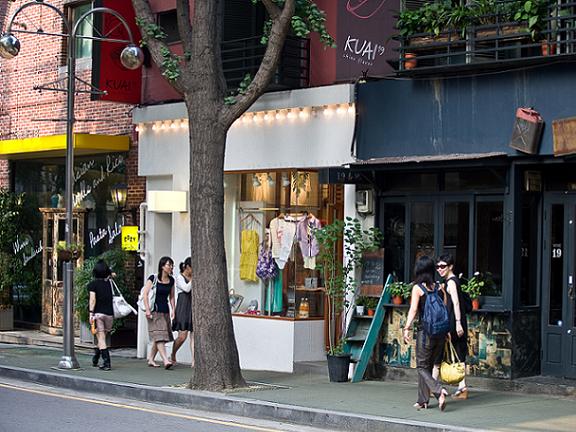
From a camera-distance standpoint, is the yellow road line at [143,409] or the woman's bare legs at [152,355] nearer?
the yellow road line at [143,409]

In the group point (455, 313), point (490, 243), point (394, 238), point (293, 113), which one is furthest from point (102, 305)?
point (455, 313)

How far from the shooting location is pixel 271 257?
19.3 metres

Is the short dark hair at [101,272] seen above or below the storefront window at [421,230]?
below

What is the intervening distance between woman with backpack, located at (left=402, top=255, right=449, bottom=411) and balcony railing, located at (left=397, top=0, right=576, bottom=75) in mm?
3284

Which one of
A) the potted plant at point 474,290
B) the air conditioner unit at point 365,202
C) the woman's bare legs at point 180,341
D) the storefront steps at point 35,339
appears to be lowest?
the storefront steps at point 35,339

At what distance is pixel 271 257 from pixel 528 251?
4.87 meters

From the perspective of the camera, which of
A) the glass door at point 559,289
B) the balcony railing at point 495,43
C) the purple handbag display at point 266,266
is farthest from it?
the purple handbag display at point 266,266

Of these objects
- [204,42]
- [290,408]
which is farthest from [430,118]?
[290,408]

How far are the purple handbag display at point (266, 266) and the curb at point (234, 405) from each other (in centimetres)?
368

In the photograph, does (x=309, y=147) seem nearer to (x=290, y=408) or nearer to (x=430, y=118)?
(x=430, y=118)

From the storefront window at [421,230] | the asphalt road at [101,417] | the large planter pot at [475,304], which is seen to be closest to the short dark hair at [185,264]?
the asphalt road at [101,417]

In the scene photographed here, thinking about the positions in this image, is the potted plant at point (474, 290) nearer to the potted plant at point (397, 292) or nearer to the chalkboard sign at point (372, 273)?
the potted plant at point (397, 292)

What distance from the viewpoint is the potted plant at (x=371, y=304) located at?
56.6ft

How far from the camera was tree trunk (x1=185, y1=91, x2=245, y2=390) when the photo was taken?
51.1 feet
